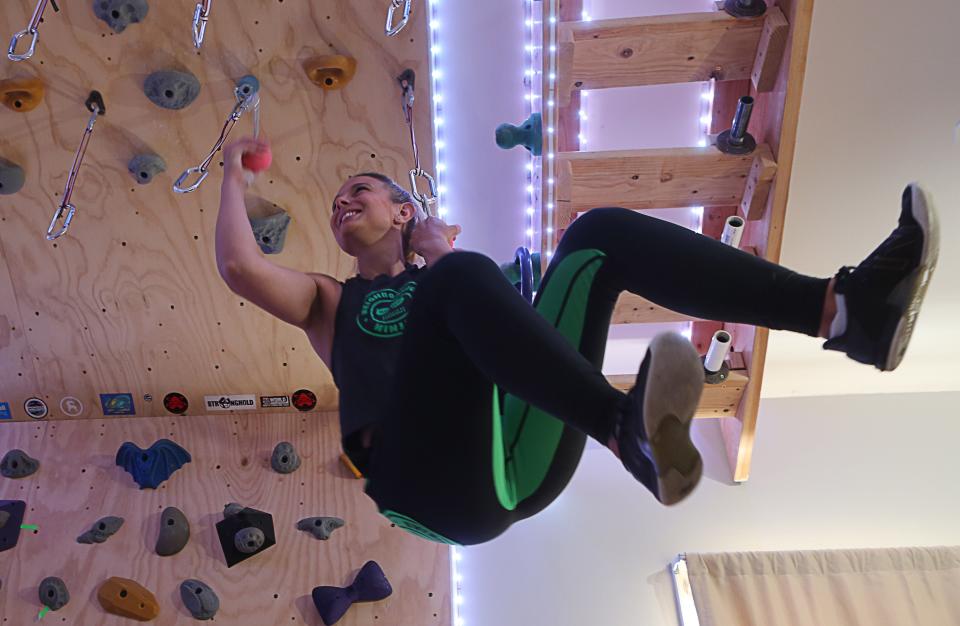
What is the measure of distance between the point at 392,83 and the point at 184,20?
52 cm

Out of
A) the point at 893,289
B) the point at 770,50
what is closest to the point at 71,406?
the point at 770,50

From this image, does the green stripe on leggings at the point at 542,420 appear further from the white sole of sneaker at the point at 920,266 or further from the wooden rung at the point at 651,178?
the wooden rung at the point at 651,178

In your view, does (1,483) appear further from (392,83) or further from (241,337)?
(392,83)

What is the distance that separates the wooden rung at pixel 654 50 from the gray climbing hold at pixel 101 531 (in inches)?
63.6

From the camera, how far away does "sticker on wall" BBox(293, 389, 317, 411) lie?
7.83 ft

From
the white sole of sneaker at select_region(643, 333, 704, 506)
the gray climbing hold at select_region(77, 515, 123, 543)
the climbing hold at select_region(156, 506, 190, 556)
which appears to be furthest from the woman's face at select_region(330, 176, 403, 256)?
the gray climbing hold at select_region(77, 515, 123, 543)

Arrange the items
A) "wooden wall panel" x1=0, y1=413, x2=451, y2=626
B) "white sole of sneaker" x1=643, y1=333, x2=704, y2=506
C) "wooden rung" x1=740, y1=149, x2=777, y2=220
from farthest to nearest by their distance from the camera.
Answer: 1. "wooden wall panel" x1=0, y1=413, x2=451, y2=626
2. "wooden rung" x1=740, y1=149, x2=777, y2=220
3. "white sole of sneaker" x1=643, y1=333, x2=704, y2=506

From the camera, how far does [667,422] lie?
813mm

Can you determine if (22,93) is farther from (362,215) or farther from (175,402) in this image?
(362,215)

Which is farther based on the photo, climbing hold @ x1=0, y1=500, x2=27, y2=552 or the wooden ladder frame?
climbing hold @ x1=0, y1=500, x2=27, y2=552

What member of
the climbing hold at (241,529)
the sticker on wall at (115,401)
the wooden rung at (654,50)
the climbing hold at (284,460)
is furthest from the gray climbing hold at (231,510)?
the wooden rung at (654,50)

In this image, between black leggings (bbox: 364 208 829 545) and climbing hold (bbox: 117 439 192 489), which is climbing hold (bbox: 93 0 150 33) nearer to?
climbing hold (bbox: 117 439 192 489)

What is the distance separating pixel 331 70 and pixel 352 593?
1.32 meters

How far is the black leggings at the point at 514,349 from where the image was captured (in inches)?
35.4
